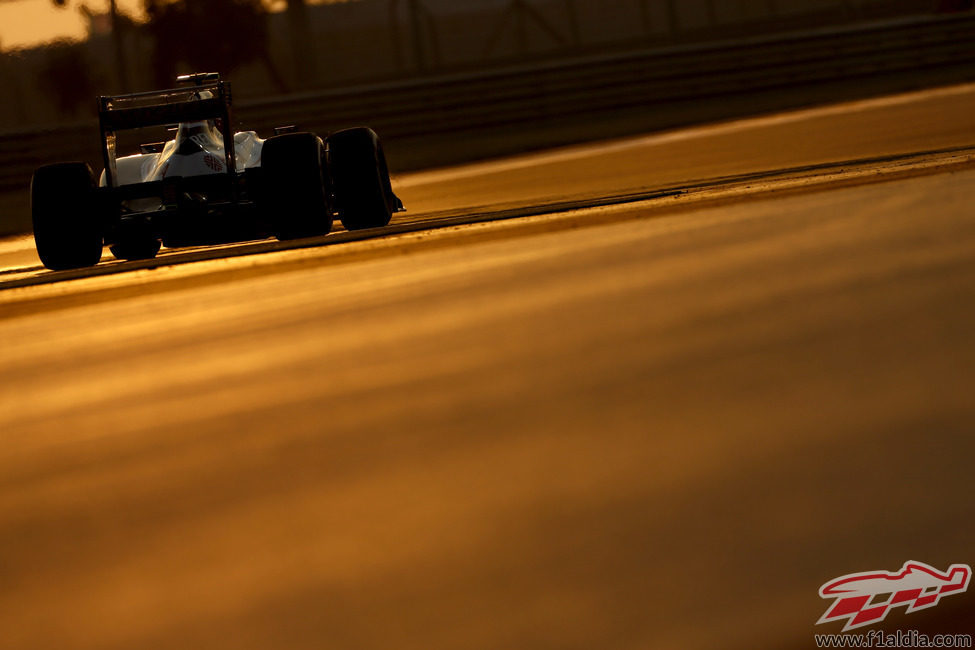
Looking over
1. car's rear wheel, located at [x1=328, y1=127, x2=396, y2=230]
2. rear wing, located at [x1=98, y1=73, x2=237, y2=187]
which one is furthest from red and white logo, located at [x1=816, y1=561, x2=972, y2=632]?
rear wing, located at [x1=98, y1=73, x2=237, y2=187]

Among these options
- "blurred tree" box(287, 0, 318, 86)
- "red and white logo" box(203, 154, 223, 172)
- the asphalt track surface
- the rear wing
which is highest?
"blurred tree" box(287, 0, 318, 86)

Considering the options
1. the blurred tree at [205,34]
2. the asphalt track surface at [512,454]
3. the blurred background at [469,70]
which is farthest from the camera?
the blurred tree at [205,34]

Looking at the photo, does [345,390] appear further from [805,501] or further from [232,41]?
[232,41]

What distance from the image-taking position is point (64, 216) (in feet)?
21.8

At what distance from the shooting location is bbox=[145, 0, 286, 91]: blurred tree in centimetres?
2606

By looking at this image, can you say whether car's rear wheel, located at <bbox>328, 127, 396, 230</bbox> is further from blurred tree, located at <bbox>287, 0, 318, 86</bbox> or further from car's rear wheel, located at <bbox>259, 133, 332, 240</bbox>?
blurred tree, located at <bbox>287, 0, 318, 86</bbox>

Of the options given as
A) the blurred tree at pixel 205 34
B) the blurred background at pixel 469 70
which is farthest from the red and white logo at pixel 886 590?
the blurred tree at pixel 205 34

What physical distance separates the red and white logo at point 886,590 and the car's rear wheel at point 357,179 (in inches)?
229

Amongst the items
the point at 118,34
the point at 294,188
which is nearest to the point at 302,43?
the point at 118,34

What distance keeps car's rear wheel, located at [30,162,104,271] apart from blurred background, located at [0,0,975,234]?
5660 mm

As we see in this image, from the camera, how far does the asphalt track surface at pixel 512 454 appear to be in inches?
40.4

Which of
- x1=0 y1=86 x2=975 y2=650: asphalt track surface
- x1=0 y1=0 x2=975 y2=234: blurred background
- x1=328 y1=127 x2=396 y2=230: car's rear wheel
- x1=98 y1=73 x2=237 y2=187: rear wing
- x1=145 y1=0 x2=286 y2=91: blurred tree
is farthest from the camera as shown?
x1=145 y1=0 x2=286 y2=91: blurred tree

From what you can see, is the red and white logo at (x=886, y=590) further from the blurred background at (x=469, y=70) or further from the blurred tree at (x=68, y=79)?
the blurred tree at (x=68, y=79)

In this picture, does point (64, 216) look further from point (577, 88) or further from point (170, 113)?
point (577, 88)
